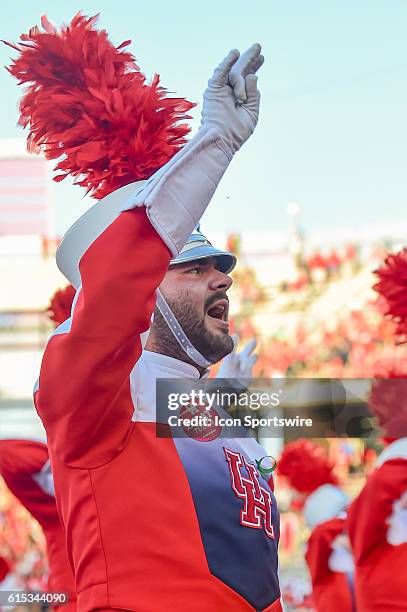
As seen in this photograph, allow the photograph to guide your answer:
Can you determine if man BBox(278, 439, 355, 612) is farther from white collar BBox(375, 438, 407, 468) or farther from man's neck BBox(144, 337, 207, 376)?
man's neck BBox(144, 337, 207, 376)

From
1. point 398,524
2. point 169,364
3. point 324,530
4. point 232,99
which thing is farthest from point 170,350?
point 324,530

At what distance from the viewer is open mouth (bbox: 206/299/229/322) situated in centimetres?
159

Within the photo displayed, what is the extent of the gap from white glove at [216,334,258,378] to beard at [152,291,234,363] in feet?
0.70

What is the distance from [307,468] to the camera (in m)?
2.32

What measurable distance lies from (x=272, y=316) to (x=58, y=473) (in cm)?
66

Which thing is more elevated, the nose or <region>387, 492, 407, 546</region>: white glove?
the nose

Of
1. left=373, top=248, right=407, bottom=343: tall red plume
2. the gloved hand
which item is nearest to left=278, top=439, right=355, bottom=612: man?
left=373, top=248, right=407, bottom=343: tall red plume

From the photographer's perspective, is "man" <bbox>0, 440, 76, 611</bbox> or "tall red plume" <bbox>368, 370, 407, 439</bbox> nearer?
"tall red plume" <bbox>368, 370, 407, 439</bbox>

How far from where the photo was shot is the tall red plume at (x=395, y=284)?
6.54ft

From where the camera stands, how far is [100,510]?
4.73 ft

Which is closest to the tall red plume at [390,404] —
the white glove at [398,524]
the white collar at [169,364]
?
the white glove at [398,524]

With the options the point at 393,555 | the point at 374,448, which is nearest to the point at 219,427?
the point at 374,448

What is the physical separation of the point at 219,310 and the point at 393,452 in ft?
2.03

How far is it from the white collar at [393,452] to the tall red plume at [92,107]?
0.83m
